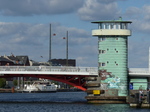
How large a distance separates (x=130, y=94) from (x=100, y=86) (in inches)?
223

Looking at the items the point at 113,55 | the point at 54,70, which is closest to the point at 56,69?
the point at 54,70

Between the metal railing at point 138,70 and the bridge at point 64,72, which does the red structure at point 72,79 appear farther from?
the metal railing at point 138,70

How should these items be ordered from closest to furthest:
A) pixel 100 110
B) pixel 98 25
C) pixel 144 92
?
pixel 100 110 → pixel 144 92 → pixel 98 25

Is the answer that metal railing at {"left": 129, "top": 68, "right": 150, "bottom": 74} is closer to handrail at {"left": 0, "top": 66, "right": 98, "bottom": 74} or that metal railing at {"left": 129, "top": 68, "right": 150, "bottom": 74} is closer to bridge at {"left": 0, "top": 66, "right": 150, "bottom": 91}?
bridge at {"left": 0, "top": 66, "right": 150, "bottom": 91}

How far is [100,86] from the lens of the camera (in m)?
106

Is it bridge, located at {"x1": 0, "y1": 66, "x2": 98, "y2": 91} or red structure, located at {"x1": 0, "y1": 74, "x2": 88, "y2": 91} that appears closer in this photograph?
bridge, located at {"x1": 0, "y1": 66, "x2": 98, "y2": 91}

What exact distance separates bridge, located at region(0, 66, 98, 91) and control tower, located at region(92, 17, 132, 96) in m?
2.86

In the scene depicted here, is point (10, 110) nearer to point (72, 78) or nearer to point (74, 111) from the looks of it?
point (74, 111)

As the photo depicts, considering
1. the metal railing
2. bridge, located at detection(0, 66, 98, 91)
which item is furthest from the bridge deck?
the metal railing

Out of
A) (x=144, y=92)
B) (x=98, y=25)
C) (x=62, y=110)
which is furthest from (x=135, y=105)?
(x=98, y=25)

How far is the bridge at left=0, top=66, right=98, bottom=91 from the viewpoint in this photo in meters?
108

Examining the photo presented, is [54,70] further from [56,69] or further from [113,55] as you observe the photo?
[113,55]

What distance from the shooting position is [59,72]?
108 m

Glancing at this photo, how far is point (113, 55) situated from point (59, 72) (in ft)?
32.0
